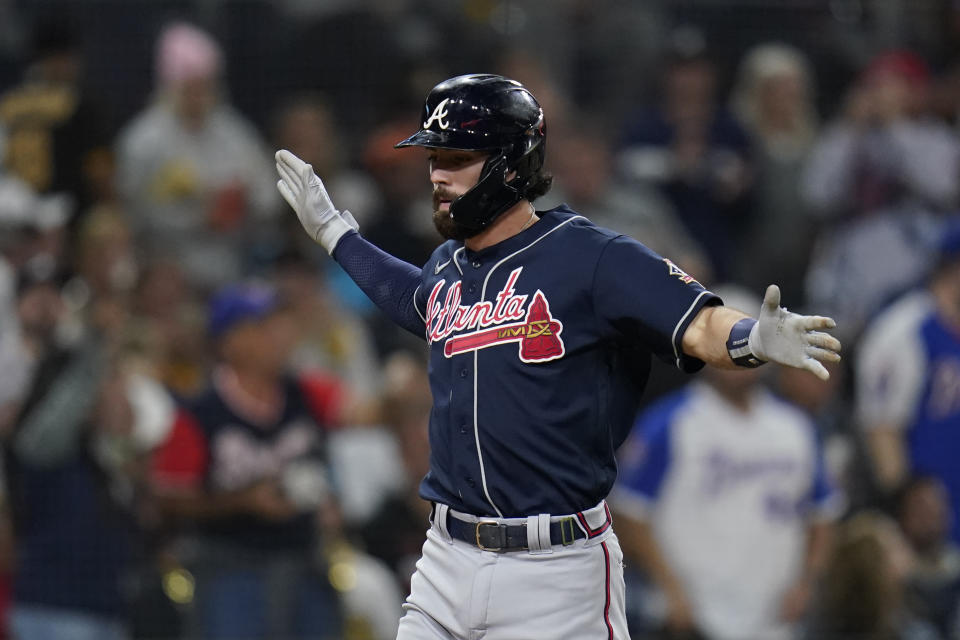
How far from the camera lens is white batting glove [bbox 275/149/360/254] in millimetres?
4598

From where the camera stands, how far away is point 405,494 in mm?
7598

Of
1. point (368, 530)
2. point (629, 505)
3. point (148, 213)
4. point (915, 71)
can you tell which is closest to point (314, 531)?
point (368, 530)

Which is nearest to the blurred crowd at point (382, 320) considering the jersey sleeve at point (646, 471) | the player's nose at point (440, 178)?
the jersey sleeve at point (646, 471)

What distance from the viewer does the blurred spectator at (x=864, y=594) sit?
7.16 metres

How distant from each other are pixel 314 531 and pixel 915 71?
17.6 feet

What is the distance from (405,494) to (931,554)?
2.56m

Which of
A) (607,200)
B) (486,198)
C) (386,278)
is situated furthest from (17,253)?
(486,198)

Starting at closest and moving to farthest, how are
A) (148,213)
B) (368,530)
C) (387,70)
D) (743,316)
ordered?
(743,316), (368,530), (148,213), (387,70)

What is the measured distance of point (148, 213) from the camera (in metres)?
8.54

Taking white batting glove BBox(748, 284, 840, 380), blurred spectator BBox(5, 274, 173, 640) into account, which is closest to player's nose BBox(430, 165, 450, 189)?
white batting glove BBox(748, 284, 840, 380)

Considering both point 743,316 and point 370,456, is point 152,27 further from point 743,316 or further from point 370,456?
point 743,316

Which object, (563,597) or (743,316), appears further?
(563,597)

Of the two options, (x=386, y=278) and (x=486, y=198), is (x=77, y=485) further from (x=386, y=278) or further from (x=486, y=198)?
(x=486, y=198)

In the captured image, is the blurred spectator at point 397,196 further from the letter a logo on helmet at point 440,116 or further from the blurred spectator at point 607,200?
the letter a logo on helmet at point 440,116
